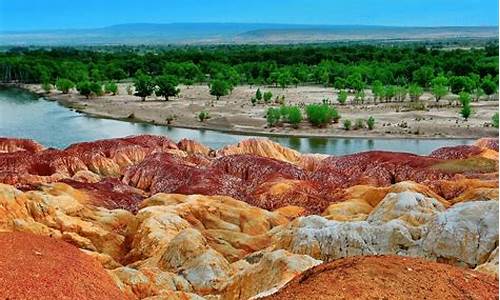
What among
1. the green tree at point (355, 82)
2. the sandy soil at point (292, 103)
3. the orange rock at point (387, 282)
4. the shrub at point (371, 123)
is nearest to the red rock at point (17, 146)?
the sandy soil at point (292, 103)

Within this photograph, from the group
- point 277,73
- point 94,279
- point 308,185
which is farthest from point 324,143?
point 94,279

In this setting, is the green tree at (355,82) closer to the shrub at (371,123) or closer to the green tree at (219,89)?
the green tree at (219,89)

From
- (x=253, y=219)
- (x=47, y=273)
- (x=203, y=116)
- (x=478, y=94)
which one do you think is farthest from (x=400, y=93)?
(x=47, y=273)

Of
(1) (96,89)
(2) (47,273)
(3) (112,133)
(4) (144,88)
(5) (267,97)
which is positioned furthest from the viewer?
(1) (96,89)

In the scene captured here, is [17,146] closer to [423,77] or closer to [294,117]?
[294,117]

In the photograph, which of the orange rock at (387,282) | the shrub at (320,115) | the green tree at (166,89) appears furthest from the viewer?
the green tree at (166,89)

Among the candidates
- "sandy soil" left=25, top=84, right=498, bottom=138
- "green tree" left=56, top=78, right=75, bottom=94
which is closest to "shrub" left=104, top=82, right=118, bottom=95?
"sandy soil" left=25, top=84, right=498, bottom=138

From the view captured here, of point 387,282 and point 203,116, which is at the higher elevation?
point 387,282
